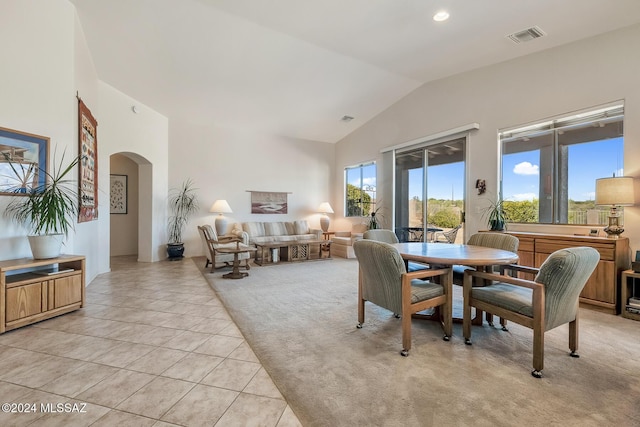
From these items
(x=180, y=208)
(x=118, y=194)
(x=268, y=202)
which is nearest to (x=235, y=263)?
(x=180, y=208)

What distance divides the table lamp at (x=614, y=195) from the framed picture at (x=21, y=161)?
635cm

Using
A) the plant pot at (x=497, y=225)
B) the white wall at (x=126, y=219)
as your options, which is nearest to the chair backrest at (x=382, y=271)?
the plant pot at (x=497, y=225)

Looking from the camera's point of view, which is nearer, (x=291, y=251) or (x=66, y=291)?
(x=66, y=291)

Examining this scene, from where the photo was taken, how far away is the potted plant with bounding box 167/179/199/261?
6.53 metres

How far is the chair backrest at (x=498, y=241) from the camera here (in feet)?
9.83

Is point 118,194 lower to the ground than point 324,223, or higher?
higher

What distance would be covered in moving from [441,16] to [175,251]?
250 inches

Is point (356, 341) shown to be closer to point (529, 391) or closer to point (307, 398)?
point (307, 398)

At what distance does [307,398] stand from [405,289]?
3.47 feet

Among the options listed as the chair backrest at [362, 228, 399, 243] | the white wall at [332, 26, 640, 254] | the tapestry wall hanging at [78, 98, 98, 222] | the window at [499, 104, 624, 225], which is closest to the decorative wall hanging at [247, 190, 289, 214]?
the white wall at [332, 26, 640, 254]

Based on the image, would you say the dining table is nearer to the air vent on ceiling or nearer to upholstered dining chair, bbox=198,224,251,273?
the air vent on ceiling

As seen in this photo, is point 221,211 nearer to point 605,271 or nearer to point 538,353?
point 538,353

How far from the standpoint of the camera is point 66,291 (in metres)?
3.00

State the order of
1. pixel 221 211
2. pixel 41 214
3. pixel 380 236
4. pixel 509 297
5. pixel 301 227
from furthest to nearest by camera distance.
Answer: pixel 301 227
pixel 221 211
pixel 380 236
pixel 41 214
pixel 509 297
